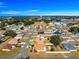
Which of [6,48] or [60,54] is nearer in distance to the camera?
[60,54]

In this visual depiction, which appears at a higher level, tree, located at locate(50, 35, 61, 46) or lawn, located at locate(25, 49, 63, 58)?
tree, located at locate(50, 35, 61, 46)

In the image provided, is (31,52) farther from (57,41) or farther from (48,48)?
(57,41)

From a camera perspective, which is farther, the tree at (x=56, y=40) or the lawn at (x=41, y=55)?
the tree at (x=56, y=40)

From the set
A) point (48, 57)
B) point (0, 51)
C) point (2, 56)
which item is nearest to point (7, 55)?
point (2, 56)

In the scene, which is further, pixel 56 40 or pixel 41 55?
pixel 56 40

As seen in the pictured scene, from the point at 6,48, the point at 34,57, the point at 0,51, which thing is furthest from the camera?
the point at 6,48

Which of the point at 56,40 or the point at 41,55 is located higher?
the point at 56,40

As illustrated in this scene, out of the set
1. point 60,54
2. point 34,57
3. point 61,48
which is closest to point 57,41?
point 61,48

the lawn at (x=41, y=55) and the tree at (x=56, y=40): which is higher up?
the tree at (x=56, y=40)

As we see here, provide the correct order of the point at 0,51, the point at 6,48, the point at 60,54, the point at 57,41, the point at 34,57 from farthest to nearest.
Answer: the point at 57,41
the point at 6,48
the point at 0,51
the point at 60,54
the point at 34,57

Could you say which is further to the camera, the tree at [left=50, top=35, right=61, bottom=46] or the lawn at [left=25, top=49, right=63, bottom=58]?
the tree at [left=50, top=35, right=61, bottom=46]
